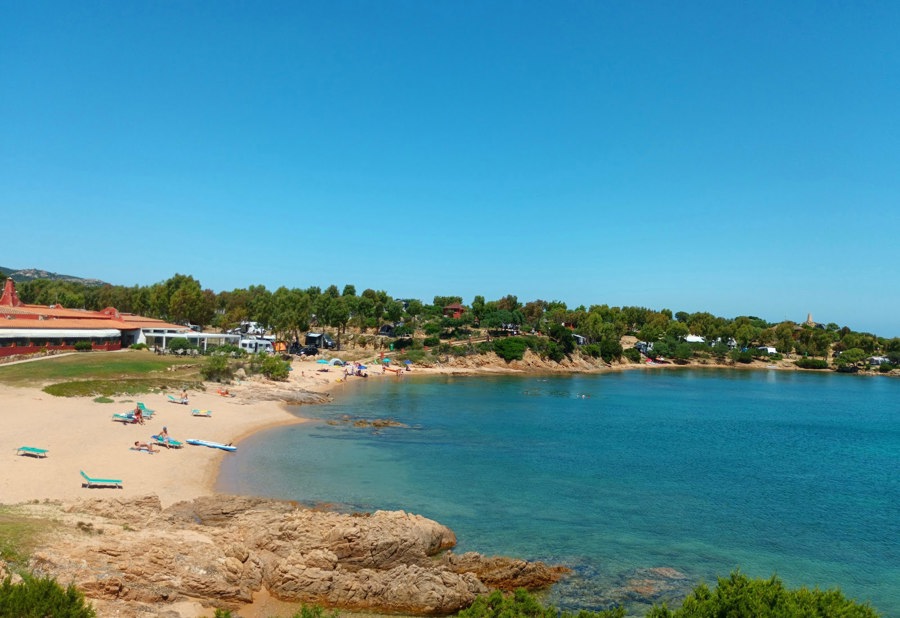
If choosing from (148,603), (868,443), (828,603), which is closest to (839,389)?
(868,443)

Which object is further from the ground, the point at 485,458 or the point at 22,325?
the point at 22,325

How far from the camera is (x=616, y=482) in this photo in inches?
1388

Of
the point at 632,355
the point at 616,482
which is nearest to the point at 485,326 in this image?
the point at 632,355

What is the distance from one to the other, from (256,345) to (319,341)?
20.6 metres

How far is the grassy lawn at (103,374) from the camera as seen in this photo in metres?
45.5

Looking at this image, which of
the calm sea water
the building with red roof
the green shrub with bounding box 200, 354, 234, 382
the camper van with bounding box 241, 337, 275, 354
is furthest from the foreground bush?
the camper van with bounding box 241, 337, 275, 354

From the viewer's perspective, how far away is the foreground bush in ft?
38.0

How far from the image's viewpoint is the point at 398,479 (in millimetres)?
32969

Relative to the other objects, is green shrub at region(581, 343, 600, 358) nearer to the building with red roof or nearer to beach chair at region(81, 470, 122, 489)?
the building with red roof

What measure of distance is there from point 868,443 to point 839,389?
5957cm

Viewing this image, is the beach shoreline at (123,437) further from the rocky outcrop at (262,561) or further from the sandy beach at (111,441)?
the rocky outcrop at (262,561)

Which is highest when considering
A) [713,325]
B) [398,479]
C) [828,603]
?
[713,325]

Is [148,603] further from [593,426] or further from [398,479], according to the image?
[593,426]

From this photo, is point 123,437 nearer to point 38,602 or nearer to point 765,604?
point 38,602
